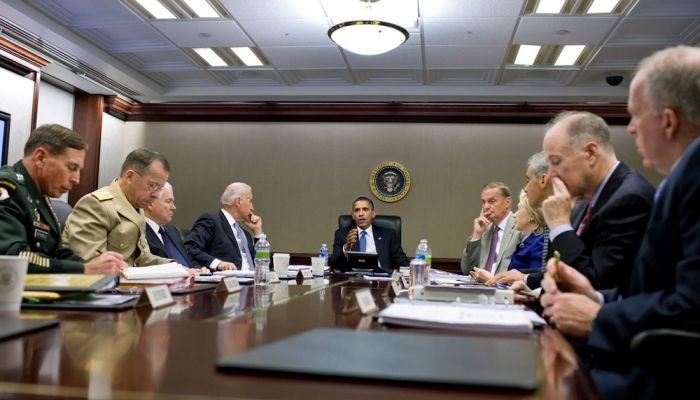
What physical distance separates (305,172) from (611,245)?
6333 mm

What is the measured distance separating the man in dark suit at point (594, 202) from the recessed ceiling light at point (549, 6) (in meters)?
3.11

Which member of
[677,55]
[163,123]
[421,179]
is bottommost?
[677,55]

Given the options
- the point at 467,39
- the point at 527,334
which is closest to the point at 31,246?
the point at 527,334

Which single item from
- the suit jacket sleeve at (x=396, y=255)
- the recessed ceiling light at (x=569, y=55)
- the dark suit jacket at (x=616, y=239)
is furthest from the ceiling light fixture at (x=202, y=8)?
the dark suit jacket at (x=616, y=239)

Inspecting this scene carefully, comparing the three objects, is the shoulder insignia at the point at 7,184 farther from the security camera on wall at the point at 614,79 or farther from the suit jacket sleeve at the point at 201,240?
the security camera on wall at the point at 614,79

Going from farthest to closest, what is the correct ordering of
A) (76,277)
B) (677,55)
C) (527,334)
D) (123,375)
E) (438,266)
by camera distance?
(438,266) < (76,277) < (677,55) < (527,334) < (123,375)

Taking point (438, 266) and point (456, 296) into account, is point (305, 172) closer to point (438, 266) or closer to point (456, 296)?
point (438, 266)

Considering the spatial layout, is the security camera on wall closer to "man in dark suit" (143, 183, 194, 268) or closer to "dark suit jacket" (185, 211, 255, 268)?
"dark suit jacket" (185, 211, 255, 268)

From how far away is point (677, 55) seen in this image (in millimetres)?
1346

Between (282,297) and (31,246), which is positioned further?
(31,246)

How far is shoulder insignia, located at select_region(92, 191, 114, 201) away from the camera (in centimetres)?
291

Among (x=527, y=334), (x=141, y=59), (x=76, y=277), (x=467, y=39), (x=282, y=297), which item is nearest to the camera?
(x=527, y=334)

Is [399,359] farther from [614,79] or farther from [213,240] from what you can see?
[614,79]

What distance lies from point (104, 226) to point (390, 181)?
5088 millimetres
